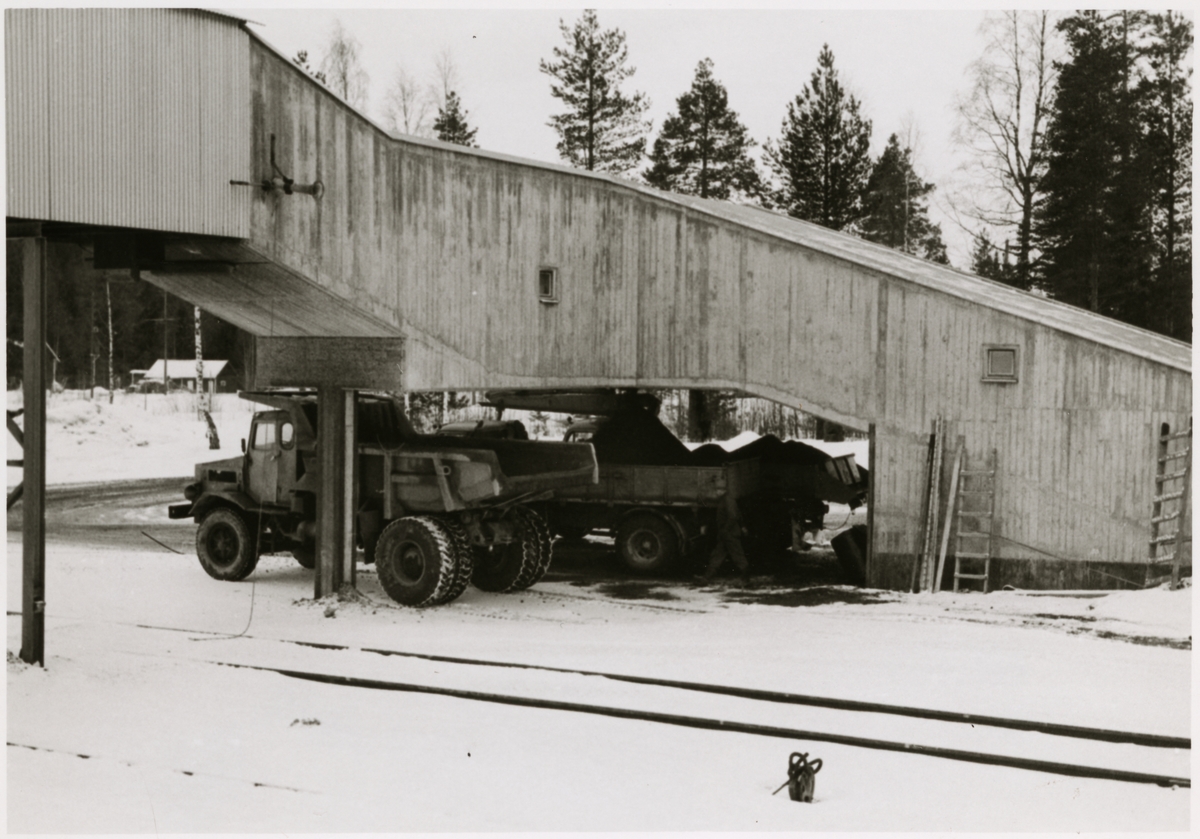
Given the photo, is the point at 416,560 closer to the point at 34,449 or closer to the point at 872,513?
the point at 34,449

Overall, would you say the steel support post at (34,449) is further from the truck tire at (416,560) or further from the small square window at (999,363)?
the small square window at (999,363)

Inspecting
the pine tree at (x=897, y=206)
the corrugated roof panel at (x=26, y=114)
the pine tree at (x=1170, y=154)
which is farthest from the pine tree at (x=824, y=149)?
the corrugated roof panel at (x=26, y=114)

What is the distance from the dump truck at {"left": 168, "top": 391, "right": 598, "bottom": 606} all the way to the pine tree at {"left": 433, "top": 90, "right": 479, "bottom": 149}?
19.4 m

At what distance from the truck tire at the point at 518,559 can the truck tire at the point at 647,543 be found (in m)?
2.61

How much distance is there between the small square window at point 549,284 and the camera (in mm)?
18859

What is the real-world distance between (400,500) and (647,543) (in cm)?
497

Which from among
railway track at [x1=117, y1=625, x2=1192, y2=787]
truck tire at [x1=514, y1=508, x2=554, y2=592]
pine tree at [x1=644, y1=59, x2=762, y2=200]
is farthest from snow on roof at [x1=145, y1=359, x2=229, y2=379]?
railway track at [x1=117, y1=625, x2=1192, y2=787]

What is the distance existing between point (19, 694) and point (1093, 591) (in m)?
13.6

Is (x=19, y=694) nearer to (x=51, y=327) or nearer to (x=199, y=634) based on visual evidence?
(x=199, y=634)

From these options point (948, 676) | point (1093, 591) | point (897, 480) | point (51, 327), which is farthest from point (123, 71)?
point (51, 327)

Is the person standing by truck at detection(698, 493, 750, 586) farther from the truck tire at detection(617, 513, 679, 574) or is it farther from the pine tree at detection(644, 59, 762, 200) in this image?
the pine tree at detection(644, 59, 762, 200)

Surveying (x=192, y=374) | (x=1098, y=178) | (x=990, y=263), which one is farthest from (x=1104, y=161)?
(x=192, y=374)

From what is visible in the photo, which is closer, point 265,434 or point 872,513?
point 872,513

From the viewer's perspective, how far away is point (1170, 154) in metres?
24.5
